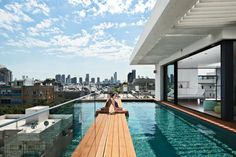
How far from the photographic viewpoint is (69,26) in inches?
640

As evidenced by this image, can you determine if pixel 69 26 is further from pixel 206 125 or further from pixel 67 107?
pixel 67 107

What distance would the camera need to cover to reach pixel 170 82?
15945 mm

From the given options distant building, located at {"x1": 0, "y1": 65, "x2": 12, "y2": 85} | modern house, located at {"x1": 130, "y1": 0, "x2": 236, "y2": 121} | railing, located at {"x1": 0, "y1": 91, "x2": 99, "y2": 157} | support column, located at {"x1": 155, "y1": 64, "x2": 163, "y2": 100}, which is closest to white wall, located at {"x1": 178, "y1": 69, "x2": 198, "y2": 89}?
support column, located at {"x1": 155, "y1": 64, "x2": 163, "y2": 100}

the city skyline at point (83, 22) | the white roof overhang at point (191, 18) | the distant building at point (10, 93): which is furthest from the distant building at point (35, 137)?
the distant building at point (10, 93)

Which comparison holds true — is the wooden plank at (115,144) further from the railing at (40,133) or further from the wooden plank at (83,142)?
the railing at (40,133)

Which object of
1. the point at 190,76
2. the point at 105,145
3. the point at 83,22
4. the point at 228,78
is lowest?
the point at 105,145

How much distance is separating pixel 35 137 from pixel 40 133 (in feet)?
0.32

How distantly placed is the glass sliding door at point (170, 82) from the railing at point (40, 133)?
40.6ft

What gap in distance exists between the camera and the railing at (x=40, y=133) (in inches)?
63.8

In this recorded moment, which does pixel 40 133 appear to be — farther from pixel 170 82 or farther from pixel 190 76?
pixel 190 76

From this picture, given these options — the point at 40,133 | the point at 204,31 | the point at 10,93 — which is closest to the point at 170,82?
the point at 204,31

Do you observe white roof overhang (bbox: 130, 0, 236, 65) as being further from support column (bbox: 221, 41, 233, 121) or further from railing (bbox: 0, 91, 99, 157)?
railing (bbox: 0, 91, 99, 157)

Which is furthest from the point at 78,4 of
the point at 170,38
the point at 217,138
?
the point at 217,138

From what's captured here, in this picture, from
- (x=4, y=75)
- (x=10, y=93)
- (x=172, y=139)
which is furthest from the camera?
(x=4, y=75)
